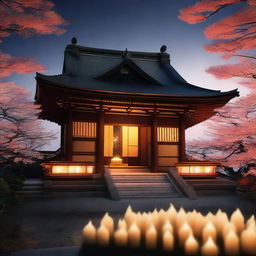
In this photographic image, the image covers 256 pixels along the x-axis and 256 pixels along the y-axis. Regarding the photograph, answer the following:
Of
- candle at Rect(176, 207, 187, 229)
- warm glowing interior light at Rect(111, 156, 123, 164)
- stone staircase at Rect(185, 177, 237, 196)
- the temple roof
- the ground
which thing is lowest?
the ground

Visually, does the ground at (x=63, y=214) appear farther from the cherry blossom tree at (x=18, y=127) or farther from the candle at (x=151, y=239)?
the candle at (x=151, y=239)

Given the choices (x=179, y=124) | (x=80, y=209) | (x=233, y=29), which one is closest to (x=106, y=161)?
(x=179, y=124)

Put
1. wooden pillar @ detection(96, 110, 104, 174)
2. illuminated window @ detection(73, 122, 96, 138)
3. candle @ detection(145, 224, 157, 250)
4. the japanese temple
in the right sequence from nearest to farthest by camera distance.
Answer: candle @ detection(145, 224, 157, 250) < the japanese temple < wooden pillar @ detection(96, 110, 104, 174) < illuminated window @ detection(73, 122, 96, 138)

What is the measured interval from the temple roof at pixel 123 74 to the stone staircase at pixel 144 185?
3885 mm

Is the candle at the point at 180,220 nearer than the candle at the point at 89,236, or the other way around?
the candle at the point at 89,236

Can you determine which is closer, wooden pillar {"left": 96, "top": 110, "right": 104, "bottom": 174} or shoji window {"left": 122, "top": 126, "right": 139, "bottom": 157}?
wooden pillar {"left": 96, "top": 110, "right": 104, "bottom": 174}

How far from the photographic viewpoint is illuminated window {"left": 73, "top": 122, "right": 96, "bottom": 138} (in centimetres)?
1346

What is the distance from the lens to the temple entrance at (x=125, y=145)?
18172 millimetres

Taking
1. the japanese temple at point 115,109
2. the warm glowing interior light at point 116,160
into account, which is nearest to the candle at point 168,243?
the japanese temple at point 115,109

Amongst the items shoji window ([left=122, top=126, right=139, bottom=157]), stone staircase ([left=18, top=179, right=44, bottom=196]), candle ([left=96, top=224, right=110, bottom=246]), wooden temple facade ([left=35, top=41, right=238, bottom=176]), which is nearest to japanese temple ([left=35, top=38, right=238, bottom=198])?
wooden temple facade ([left=35, top=41, right=238, bottom=176])

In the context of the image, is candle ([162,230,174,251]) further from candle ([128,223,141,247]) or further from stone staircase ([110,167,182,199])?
stone staircase ([110,167,182,199])

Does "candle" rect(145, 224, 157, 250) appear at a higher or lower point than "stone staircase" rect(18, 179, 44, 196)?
higher

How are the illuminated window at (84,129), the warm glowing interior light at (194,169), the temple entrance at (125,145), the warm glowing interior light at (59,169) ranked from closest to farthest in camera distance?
the warm glowing interior light at (59,169)
the warm glowing interior light at (194,169)
the illuminated window at (84,129)
the temple entrance at (125,145)

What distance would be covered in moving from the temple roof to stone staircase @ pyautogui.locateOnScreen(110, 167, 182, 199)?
3885mm
